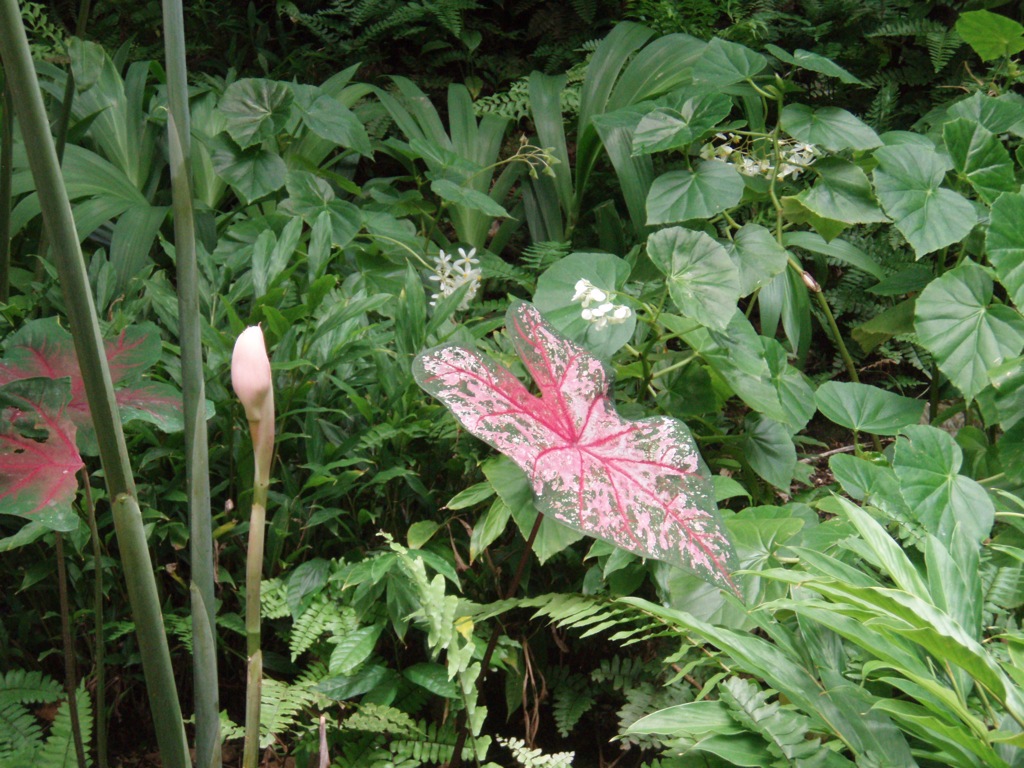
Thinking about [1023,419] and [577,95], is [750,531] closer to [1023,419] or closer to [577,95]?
[1023,419]

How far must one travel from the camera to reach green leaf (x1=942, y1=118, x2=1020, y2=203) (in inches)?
60.2

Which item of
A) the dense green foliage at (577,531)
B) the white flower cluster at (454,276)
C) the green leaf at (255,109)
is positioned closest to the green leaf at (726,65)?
the dense green foliage at (577,531)

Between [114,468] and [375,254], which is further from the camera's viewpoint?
[375,254]

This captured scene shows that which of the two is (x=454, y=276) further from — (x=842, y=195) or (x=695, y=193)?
(x=842, y=195)

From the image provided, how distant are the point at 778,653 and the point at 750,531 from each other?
261 mm

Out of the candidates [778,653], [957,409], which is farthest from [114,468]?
[957,409]

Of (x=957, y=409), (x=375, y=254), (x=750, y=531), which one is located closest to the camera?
(x=750, y=531)

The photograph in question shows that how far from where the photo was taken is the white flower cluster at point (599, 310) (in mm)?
1239

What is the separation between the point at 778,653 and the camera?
0.96 meters

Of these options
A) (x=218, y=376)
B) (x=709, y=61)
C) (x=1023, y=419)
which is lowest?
(x=1023, y=419)

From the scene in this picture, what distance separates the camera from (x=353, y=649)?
1.17m

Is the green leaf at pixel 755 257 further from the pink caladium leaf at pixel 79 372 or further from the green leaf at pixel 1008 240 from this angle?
the pink caladium leaf at pixel 79 372

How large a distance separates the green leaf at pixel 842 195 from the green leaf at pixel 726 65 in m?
0.22

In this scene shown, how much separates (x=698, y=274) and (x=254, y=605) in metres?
0.88
